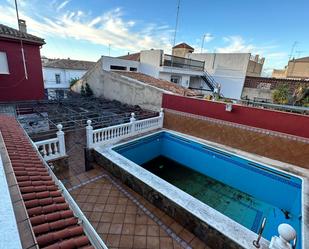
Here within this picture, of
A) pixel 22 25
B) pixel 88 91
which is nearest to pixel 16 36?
pixel 22 25

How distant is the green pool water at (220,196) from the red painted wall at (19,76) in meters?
8.93

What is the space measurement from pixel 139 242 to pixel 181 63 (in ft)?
58.9

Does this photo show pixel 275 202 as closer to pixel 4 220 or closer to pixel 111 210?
pixel 111 210

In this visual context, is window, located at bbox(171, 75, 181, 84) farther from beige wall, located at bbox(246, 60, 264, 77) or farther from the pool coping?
the pool coping

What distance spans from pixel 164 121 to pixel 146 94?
7.84 ft

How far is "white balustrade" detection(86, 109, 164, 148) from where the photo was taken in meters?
7.01

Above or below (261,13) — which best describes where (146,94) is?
below

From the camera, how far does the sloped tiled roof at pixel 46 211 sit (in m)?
1.80

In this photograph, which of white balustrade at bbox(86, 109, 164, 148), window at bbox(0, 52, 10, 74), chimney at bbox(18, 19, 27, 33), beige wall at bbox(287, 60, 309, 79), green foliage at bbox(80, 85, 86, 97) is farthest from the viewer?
beige wall at bbox(287, 60, 309, 79)

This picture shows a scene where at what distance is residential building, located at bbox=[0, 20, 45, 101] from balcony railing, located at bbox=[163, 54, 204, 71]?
10690mm

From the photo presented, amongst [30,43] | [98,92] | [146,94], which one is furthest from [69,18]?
[146,94]

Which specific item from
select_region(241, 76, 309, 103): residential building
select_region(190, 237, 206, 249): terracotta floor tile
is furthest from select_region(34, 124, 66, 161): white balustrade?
select_region(241, 76, 309, 103): residential building

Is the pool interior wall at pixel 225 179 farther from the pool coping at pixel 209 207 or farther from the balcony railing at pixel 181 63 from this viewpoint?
the balcony railing at pixel 181 63

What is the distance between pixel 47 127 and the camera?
30.8ft
